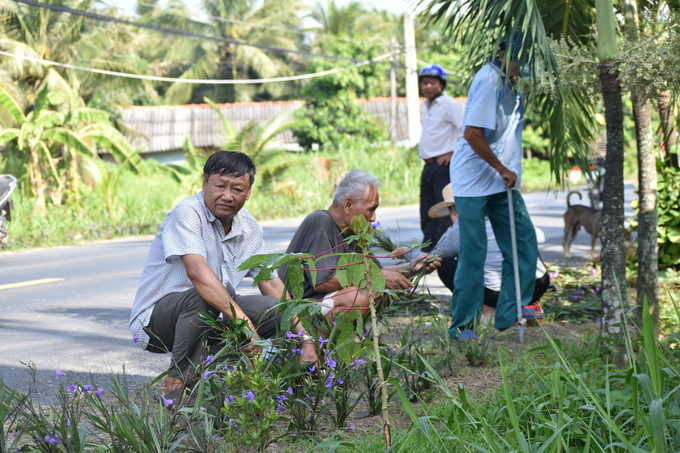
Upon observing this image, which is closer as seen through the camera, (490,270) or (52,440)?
(52,440)

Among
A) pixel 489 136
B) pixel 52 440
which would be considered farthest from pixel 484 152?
pixel 52 440

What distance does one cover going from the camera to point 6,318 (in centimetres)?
551

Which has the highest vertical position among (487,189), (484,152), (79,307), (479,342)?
(484,152)

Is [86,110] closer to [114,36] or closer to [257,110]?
[114,36]

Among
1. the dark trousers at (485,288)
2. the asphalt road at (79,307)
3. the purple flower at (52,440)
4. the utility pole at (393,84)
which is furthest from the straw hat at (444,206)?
the utility pole at (393,84)

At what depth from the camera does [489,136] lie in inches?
168

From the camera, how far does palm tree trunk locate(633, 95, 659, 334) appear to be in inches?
153

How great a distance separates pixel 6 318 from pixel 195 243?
3288 millimetres

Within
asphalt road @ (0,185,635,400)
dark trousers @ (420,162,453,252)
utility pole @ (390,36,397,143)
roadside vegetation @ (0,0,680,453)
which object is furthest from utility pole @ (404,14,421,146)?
dark trousers @ (420,162,453,252)

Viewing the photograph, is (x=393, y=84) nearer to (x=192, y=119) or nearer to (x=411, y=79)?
(x=411, y=79)

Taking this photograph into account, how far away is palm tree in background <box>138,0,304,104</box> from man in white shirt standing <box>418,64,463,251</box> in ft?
88.0

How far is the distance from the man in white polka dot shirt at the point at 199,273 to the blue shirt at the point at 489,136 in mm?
1546

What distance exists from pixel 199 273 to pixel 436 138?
400 cm

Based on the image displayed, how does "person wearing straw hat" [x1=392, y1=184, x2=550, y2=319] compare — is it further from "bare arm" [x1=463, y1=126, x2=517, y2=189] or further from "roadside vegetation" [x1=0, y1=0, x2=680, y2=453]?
"bare arm" [x1=463, y1=126, x2=517, y2=189]
